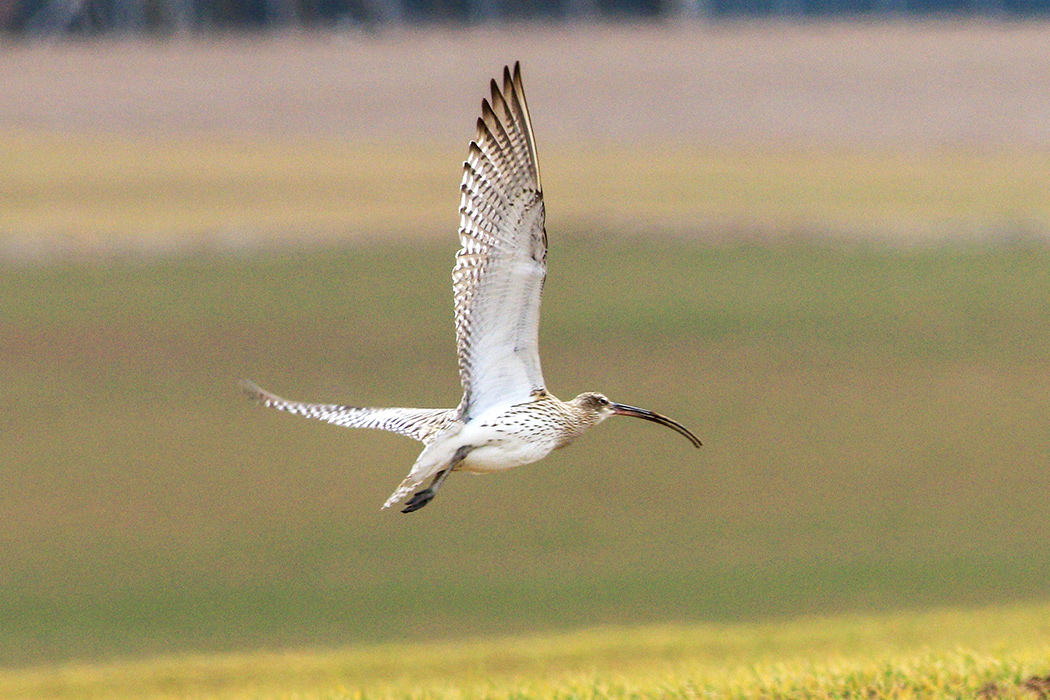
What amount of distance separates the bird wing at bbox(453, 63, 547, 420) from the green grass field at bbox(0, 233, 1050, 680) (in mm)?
3283

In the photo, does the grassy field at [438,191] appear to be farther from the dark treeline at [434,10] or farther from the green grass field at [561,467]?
the dark treeline at [434,10]

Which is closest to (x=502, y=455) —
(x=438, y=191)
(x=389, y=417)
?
Answer: (x=389, y=417)

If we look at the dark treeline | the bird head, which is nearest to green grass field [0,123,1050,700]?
the bird head

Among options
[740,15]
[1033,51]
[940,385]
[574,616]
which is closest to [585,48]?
[740,15]

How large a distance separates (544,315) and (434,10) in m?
16.9

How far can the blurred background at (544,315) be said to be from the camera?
15.9 m

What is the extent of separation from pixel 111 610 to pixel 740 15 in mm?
26007

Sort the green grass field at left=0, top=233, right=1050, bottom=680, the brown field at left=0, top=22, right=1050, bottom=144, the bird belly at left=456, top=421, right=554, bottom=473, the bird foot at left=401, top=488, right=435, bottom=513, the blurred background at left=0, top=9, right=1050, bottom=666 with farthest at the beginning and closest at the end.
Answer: the brown field at left=0, top=22, right=1050, bottom=144 → the blurred background at left=0, top=9, right=1050, bottom=666 → the green grass field at left=0, top=233, right=1050, bottom=680 → the bird belly at left=456, top=421, right=554, bottom=473 → the bird foot at left=401, top=488, right=435, bottom=513

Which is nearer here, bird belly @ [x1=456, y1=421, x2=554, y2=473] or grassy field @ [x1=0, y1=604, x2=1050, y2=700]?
bird belly @ [x1=456, y1=421, x2=554, y2=473]

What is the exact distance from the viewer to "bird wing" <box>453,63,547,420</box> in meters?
6.37

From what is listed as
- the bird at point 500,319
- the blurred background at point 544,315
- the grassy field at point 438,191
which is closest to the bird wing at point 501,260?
the bird at point 500,319

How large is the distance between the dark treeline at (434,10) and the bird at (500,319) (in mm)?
32216

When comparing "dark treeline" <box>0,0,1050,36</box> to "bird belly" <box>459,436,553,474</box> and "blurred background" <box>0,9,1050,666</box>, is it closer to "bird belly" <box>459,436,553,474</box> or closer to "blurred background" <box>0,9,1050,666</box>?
"blurred background" <box>0,9,1050,666</box>

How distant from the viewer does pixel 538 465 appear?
1842 cm
